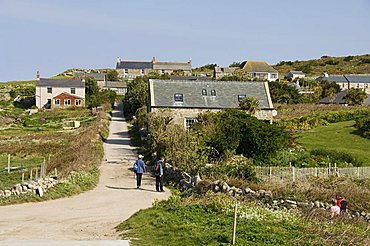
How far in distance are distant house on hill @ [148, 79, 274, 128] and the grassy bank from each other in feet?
74.8

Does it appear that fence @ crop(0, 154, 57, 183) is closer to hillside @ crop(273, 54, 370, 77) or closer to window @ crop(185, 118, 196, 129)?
Answer: window @ crop(185, 118, 196, 129)

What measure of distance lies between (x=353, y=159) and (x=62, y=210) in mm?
18873

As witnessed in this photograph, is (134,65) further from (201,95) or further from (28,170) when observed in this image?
(28,170)

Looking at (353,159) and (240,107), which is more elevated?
(240,107)

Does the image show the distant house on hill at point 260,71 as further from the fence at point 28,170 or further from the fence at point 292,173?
the fence at point 292,173

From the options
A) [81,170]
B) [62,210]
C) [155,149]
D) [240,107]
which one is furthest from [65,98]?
[62,210]

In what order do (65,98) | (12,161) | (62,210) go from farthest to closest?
(65,98) < (12,161) < (62,210)

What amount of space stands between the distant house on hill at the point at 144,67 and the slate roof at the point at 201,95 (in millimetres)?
93356

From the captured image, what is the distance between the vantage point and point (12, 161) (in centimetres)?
3391

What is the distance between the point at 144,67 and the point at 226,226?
129 meters

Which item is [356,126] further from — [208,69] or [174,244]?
[208,69]

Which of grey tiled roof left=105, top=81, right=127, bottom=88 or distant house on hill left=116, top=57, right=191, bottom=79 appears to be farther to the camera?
distant house on hill left=116, top=57, right=191, bottom=79

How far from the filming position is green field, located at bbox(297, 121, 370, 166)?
113ft

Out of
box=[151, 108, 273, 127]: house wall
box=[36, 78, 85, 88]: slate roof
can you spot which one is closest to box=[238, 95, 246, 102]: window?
box=[151, 108, 273, 127]: house wall
